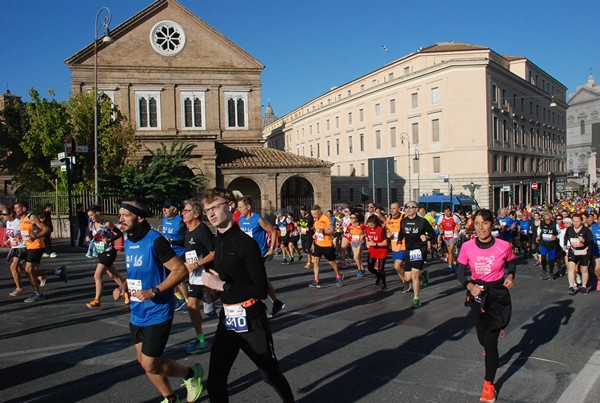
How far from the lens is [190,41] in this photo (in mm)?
38531

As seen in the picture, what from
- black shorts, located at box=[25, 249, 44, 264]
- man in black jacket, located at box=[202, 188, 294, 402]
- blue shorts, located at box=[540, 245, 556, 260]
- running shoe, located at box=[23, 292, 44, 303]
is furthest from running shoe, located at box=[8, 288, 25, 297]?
blue shorts, located at box=[540, 245, 556, 260]

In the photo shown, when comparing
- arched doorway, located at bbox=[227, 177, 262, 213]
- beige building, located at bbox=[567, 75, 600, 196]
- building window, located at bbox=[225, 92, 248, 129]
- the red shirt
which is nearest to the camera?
the red shirt

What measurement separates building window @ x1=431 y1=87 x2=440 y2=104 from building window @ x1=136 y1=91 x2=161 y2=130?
26371mm

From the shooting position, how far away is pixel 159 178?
27672mm

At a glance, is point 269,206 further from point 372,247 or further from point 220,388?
point 220,388

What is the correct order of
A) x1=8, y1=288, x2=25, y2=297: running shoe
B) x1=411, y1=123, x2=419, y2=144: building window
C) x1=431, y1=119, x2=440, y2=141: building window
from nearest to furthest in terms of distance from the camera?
x1=8, y1=288, x2=25, y2=297: running shoe, x1=431, y1=119, x2=440, y2=141: building window, x1=411, y1=123, x2=419, y2=144: building window

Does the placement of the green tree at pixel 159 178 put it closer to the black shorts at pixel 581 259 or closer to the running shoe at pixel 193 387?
the black shorts at pixel 581 259

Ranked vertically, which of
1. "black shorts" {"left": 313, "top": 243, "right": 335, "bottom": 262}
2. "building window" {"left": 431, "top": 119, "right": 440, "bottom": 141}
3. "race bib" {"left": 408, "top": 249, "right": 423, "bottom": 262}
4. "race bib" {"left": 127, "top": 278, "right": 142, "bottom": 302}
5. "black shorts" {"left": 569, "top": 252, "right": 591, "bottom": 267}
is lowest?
"black shorts" {"left": 569, "top": 252, "right": 591, "bottom": 267}

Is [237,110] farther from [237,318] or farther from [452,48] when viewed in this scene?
[237,318]

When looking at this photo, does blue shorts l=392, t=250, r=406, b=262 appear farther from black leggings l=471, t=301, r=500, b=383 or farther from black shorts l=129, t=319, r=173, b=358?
black shorts l=129, t=319, r=173, b=358

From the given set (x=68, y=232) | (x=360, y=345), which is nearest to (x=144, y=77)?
(x=68, y=232)

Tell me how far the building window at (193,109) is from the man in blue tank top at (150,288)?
35.1 m

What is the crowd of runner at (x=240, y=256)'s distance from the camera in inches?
169

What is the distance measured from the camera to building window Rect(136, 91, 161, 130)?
124 feet
